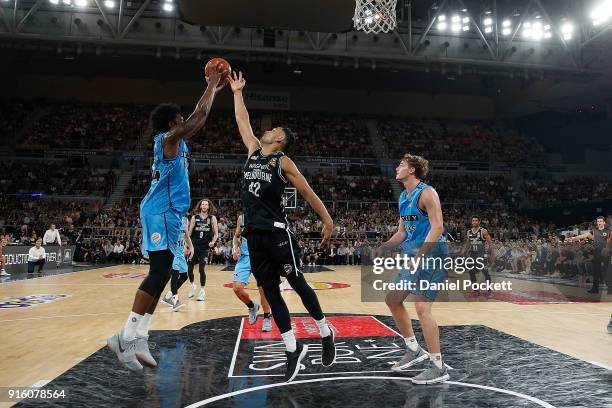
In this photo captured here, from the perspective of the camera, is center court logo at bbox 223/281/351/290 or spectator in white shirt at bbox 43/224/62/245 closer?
center court logo at bbox 223/281/351/290

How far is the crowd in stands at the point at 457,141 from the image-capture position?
29289 millimetres

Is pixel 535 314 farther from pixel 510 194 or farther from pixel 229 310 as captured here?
pixel 510 194

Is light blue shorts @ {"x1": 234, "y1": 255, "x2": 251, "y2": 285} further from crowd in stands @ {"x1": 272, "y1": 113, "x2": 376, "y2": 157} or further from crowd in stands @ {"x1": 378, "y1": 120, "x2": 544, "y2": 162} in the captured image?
crowd in stands @ {"x1": 378, "y1": 120, "x2": 544, "y2": 162}

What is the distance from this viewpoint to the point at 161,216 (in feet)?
12.8

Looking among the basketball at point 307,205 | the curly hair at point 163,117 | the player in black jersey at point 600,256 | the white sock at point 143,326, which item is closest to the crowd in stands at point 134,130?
the basketball at point 307,205

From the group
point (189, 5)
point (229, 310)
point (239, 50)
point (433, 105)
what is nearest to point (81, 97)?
point (239, 50)

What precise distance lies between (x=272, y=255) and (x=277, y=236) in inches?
6.4

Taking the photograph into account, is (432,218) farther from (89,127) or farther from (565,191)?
(89,127)

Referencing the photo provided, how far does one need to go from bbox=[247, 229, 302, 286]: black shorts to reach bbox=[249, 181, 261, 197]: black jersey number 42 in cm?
32

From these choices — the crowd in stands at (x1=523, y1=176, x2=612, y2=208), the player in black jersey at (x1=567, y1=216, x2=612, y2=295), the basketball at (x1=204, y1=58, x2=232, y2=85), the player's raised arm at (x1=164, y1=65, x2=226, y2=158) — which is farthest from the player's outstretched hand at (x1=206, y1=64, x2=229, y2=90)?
the crowd in stands at (x1=523, y1=176, x2=612, y2=208)

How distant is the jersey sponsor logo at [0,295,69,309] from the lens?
7790 millimetres

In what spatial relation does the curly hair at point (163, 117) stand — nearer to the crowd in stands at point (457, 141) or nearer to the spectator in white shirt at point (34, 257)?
the spectator in white shirt at point (34, 257)

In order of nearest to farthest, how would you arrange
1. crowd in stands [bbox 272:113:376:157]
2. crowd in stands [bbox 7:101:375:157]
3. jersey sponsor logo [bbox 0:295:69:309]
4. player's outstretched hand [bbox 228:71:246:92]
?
player's outstretched hand [bbox 228:71:246:92]
jersey sponsor logo [bbox 0:295:69:309]
crowd in stands [bbox 7:101:375:157]
crowd in stands [bbox 272:113:376:157]

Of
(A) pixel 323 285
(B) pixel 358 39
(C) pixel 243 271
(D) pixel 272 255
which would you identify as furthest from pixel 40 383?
(B) pixel 358 39
